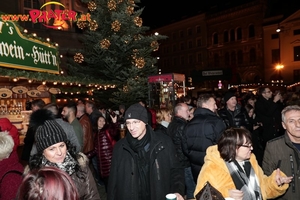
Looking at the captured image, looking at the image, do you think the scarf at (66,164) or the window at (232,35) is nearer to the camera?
the scarf at (66,164)

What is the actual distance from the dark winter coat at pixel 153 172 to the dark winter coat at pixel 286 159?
3.61ft

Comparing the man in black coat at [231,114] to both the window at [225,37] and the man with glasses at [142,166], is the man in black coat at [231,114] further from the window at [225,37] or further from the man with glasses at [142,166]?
the window at [225,37]

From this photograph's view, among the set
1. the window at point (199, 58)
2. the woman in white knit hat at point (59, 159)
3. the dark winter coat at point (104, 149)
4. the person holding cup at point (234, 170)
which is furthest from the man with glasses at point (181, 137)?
the window at point (199, 58)

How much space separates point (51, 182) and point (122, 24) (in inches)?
487

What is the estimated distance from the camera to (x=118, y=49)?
1384 centimetres

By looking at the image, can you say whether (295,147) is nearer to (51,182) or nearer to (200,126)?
(200,126)

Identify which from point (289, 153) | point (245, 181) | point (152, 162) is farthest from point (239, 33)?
point (245, 181)

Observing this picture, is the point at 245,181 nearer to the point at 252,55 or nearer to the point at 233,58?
the point at 252,55

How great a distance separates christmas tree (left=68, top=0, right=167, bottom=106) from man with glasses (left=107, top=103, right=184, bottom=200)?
9.77 m

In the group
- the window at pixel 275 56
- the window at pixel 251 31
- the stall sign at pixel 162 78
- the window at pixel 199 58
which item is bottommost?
the stall sign at pixel 162 78

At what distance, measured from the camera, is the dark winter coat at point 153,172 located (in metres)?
3.47

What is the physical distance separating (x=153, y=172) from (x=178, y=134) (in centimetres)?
223

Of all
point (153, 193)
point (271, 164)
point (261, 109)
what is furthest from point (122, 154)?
point (261, 109)

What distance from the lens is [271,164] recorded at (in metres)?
3.48
